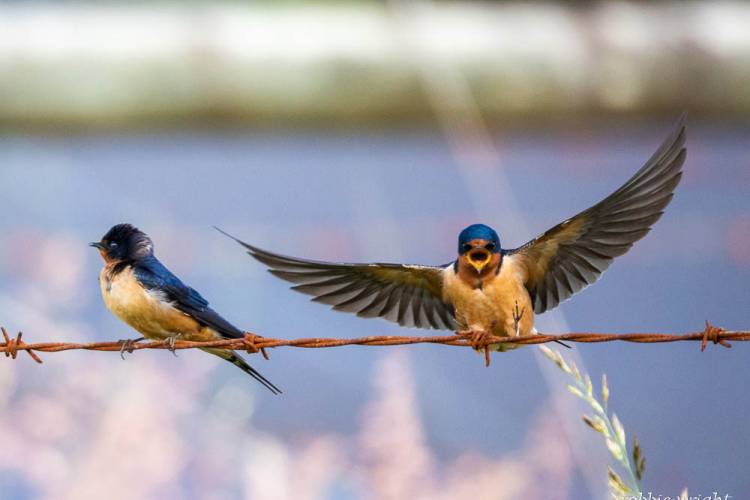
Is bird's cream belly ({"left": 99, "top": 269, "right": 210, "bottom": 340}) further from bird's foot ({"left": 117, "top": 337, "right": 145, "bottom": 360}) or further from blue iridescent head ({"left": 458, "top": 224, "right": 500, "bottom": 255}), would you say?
blue iridescent head ({"left": 458, "top": 224, "right": 500, "bottom": 255})

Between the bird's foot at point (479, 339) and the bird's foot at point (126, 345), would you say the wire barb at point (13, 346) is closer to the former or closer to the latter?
Result: the bird's foot at point (126, 345)

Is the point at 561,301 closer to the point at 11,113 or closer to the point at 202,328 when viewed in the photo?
the point at 202,328

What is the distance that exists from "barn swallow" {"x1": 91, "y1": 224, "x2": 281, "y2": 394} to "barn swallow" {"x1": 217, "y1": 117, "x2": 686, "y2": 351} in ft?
0.62

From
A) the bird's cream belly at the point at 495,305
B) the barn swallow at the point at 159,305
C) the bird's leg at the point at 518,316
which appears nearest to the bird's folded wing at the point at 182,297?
the barn swallow at the point at 159,305

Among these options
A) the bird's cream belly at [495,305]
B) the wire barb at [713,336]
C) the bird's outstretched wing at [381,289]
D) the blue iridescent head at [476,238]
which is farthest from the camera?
the bird's outstretched wing at [381,289]

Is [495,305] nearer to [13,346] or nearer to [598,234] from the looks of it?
[598,234]

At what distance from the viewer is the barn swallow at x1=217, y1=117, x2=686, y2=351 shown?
258 cm

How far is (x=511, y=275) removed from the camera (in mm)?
2686

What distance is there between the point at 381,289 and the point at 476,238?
0.50m

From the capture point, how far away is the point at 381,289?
2.94 m

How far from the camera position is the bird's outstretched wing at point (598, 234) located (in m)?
2.59

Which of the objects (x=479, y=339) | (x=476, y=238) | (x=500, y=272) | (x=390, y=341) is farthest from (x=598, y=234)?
(x=390, y=341)

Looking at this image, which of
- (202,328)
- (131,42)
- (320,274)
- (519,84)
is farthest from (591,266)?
(131,42)

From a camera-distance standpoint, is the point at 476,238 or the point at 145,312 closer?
the point at 476,238
